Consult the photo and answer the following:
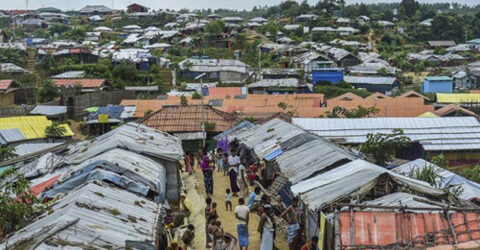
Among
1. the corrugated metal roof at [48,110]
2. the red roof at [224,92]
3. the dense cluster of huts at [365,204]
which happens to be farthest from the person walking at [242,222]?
the red roof at [224,92]

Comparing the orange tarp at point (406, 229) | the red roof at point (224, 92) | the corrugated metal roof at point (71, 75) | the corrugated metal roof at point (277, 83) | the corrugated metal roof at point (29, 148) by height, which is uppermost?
the orange tarp at point (406, 229)

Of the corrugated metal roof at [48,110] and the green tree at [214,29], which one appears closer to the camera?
the corrugated metal roof at [48,110]

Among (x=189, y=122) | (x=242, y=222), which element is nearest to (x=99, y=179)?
(x=242, y=222)

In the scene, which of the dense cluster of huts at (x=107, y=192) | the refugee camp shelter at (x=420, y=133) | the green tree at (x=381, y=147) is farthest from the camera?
the refugee camp shelter at (x=420, y=133)

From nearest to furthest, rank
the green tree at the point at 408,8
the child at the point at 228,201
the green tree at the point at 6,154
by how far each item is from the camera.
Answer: the child at the point at 228,201, the green tree at the point at 6,154, the green tree at the point at 408,8

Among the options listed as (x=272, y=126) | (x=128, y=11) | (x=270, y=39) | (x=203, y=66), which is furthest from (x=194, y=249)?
(x=128, y=11)

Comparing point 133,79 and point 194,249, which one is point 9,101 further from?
point 194,249

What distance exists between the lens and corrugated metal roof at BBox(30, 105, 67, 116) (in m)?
30.4

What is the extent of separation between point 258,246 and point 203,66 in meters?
36.1

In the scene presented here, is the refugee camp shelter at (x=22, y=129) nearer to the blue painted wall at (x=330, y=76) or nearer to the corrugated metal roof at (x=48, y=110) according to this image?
the corrugated metal roof at (x=48, y=110)

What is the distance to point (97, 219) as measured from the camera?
8281 mm

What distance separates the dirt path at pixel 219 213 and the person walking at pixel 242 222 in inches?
30.7

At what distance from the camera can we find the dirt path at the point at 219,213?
10573 millimetres

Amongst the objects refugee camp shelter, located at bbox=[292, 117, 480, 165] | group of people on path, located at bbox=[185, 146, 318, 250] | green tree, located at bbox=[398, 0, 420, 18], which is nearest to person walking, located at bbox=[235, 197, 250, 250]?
group of people on path, located at bbox=[185, 146, 318, 250]
